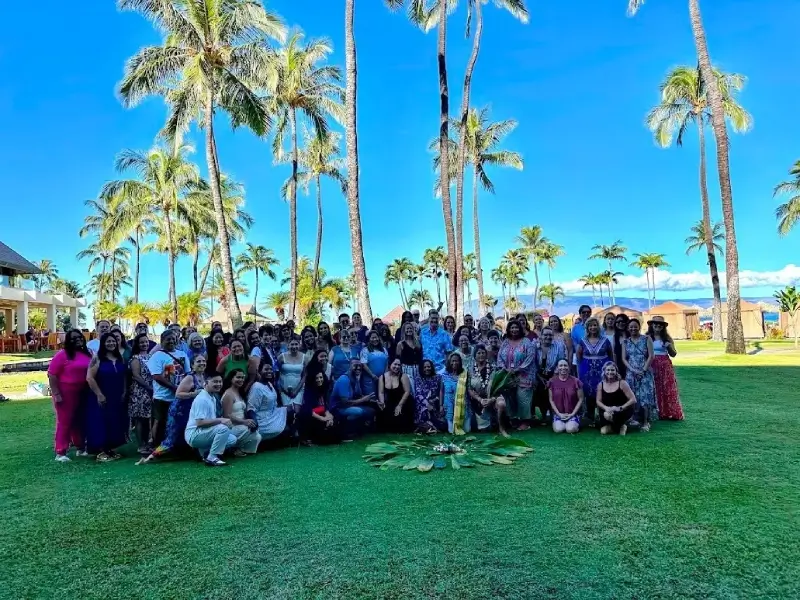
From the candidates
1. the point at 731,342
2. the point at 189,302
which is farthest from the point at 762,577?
the point at 189,302

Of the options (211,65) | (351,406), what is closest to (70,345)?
(351,406)

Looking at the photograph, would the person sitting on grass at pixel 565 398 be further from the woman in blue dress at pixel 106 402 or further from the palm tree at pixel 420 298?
the palm tree at pixel 420 298

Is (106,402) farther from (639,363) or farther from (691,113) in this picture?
(691,113)

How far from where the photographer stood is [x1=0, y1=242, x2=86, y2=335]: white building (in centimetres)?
3133

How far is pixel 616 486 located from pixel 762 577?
167 cm

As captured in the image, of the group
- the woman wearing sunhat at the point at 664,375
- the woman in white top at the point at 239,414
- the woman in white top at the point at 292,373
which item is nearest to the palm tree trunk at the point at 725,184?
the woman wearing sunhat at the point at 664,375

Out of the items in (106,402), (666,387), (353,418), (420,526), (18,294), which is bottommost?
(420,526)

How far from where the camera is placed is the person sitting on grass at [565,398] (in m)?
7.01

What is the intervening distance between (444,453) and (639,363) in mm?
3057

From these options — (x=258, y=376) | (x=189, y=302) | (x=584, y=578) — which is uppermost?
(x=189, y=302)

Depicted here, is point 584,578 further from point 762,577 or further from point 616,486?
point 616,486

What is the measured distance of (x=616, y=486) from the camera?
467cm

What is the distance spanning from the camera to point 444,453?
5969 mm

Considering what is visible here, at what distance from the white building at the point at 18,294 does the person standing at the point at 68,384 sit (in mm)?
28961
